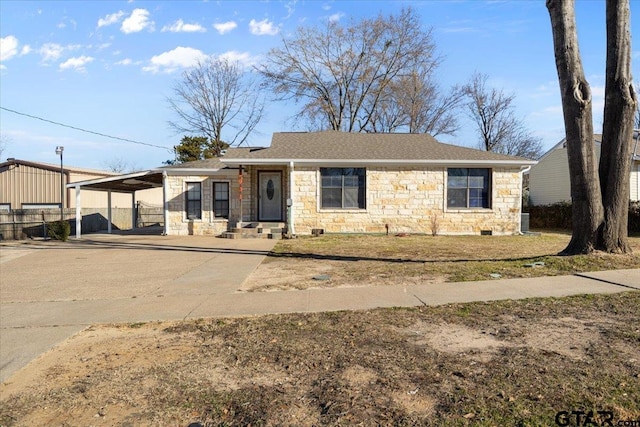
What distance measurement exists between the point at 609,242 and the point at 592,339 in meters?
5.50

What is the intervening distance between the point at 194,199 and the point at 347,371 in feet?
55.3

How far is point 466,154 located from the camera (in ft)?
60.8

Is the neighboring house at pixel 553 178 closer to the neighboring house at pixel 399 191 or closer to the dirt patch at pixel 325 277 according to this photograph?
the neighboring house at pixel 399 191

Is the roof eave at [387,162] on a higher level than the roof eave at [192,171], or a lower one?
higher

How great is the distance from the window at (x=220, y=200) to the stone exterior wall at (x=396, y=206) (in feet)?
11.1

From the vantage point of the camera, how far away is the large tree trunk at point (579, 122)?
877 cm

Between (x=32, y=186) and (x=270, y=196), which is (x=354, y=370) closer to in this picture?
(x=270, y=196)

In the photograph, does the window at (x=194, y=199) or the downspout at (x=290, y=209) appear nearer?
the downspout at (x=290, y=209)

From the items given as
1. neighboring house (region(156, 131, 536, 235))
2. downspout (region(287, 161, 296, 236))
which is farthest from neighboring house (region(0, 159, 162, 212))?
neighboring house (region(156, 131, 536, 235))

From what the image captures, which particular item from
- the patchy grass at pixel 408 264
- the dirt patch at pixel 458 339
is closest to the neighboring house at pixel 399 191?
the patchy grass at pixel 408 264

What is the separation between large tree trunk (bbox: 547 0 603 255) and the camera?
8.77 metres

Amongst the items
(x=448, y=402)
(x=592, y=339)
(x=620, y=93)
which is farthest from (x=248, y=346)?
(x=620, y=93)

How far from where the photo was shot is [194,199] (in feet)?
63.7

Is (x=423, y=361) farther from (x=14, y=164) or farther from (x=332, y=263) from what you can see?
(x=14, y=164)
